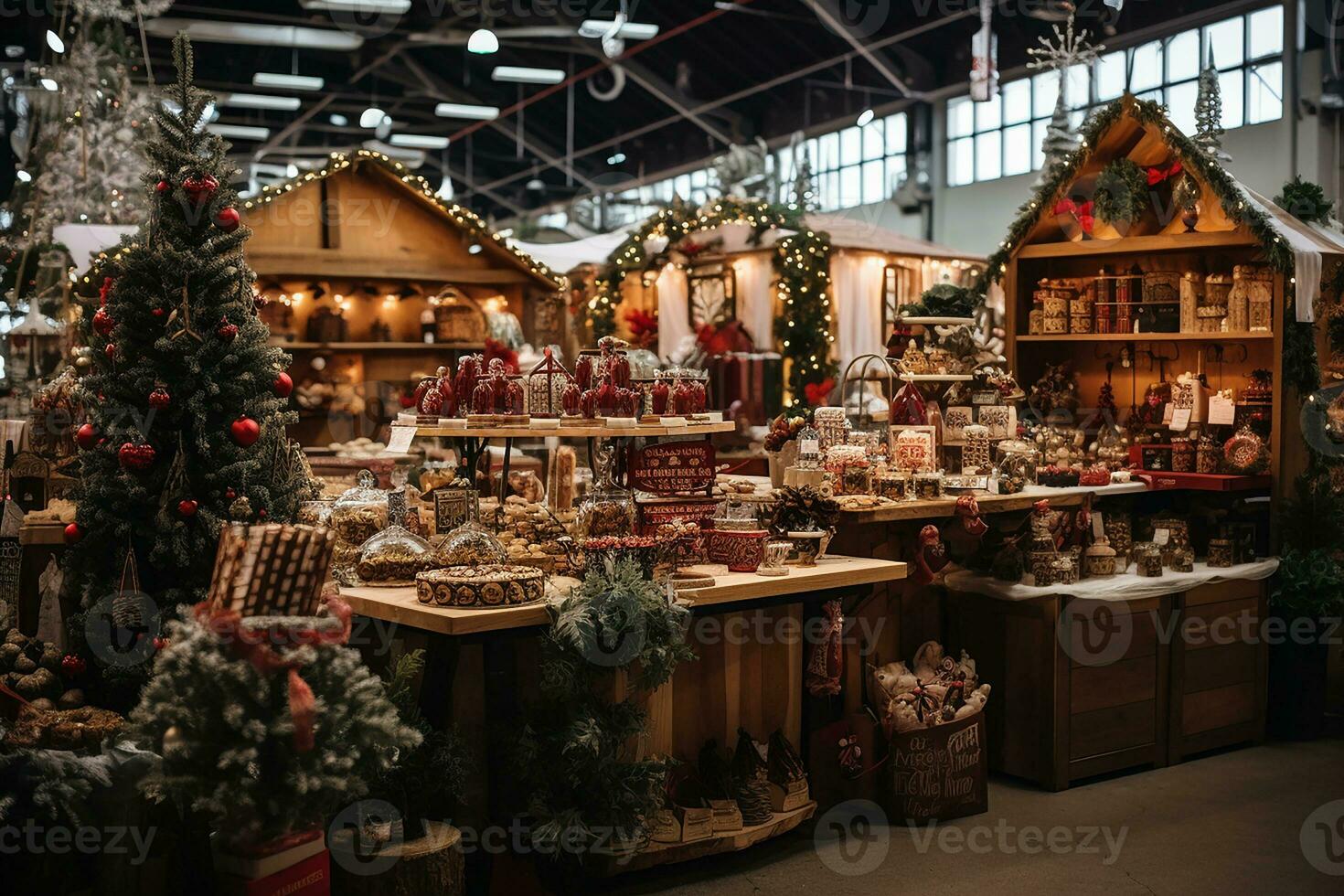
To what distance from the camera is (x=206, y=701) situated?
2.81 metres

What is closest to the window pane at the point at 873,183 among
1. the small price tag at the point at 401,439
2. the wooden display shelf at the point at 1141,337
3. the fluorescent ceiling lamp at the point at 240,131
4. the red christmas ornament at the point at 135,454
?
the fluorescent ceiling lamp at the point at 240,131

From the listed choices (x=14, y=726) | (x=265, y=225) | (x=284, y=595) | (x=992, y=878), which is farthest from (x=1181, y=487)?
(x=265, y=225)

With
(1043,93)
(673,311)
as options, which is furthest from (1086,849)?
(1043,93)

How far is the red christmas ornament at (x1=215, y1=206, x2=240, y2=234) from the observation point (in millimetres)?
3900

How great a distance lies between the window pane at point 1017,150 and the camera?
15391 millimetres

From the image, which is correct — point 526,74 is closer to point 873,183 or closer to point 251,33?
point 251,33

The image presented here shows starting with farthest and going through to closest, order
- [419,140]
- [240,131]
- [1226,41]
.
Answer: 1. [419,140]
2. [240,131]
3. [1226,41]

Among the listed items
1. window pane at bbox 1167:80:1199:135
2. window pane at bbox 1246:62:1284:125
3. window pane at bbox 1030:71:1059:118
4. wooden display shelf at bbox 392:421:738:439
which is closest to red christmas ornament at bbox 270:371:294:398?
wooden display shelf at bbox 392:421:738:439

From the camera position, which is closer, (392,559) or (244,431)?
(244,431)

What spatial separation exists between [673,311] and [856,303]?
1652 mm

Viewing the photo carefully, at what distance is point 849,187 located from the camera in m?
18.3

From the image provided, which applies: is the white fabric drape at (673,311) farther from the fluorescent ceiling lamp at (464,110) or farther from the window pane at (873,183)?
the fluorescent ceiling lamp at (464,110)

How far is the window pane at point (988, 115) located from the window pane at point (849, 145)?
223 cm

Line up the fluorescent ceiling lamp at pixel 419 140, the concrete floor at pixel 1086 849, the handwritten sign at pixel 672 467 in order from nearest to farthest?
the concrete floor at pixel 1086 849, the handwritten sign at pixel 672 467, the fluorescent ceiling lamp at pixel 419 140
